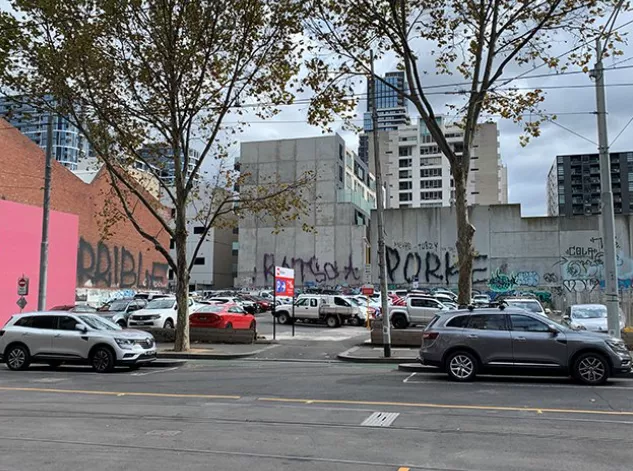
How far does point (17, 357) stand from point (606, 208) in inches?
641

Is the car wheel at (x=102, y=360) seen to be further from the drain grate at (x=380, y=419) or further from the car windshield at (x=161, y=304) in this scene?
the car windshield at (x=161, y=304)

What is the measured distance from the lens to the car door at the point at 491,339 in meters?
12.8

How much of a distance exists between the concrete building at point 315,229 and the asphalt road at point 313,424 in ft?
198

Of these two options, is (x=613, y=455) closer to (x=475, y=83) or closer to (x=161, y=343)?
(x=475, y=83)

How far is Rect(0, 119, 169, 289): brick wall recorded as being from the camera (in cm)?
3550

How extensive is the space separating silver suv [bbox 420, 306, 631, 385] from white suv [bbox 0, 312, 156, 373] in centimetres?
Answer: 766

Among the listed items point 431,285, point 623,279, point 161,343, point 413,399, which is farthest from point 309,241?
point 413,399

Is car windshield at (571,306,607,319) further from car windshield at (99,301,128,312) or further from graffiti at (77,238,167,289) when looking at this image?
graffiti at (77,238,167,289)

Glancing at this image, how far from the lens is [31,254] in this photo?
30.6m

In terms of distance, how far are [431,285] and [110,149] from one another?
1675 inches

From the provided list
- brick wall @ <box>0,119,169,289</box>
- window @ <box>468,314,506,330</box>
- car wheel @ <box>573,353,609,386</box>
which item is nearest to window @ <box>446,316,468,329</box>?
window @ <box>468,314,506,330</box>

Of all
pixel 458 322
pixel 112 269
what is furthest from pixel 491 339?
pixel 112 269

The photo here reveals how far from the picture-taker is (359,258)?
239 ft

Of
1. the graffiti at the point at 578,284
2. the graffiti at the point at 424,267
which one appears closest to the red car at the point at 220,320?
the graffiti at the point at 424,267
